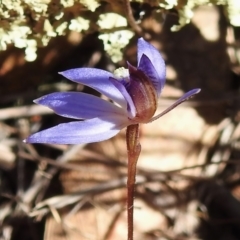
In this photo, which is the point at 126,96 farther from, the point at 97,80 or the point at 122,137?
the point at 122,137

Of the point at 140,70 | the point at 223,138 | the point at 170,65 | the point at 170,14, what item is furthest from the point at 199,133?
the point at 140,70

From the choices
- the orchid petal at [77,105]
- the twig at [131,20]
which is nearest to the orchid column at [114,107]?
the orchid petal at [77,105]

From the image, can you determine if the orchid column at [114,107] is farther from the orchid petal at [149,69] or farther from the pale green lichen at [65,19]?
the pale green lichen at [65,19]

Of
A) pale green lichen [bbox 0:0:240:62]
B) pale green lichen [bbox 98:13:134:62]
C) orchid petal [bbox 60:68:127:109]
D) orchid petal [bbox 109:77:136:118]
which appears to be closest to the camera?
orchid petal [bbox 109:77:136:118]

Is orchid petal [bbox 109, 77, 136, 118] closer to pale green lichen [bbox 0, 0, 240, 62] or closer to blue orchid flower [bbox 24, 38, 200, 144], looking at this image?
blue orchid flower [bbox 24, 38, 200, 144]

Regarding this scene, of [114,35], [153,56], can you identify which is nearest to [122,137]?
[114,35]

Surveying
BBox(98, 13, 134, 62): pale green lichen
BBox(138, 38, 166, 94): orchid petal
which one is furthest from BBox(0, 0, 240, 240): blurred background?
BBox(138, 38, 166, 94): orchid petal
